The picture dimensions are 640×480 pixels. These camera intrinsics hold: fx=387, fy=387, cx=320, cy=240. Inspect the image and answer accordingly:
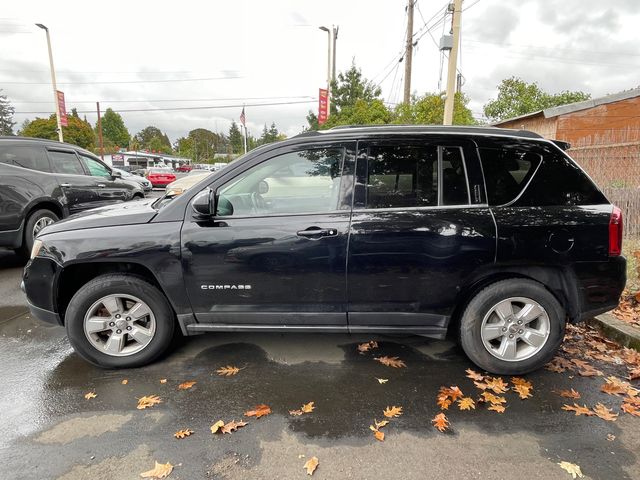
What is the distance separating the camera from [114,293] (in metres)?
3.08

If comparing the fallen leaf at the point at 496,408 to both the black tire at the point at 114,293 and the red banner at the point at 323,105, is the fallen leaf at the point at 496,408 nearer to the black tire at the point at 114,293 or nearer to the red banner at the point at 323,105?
the black tire at the point at 114,293

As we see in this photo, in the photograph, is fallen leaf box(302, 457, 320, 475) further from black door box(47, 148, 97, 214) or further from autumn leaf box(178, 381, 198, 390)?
black door box(47, 148, 97, 214)

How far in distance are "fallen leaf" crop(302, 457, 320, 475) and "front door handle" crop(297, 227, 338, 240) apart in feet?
4.74

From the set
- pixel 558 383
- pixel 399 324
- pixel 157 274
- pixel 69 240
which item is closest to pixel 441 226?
pixel 399 324

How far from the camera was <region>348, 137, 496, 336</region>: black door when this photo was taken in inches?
113

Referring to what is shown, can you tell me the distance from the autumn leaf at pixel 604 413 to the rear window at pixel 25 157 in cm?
803

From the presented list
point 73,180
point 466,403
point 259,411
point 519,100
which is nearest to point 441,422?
point 466,403

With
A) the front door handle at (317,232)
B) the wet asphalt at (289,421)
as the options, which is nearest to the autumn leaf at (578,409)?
the wet asphalt at (289,421)

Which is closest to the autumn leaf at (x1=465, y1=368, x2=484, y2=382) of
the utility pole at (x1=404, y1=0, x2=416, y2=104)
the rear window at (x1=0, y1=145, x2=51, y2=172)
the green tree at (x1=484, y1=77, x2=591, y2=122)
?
the rear window at (x1=0, y1=145, x2=51, y2=172)

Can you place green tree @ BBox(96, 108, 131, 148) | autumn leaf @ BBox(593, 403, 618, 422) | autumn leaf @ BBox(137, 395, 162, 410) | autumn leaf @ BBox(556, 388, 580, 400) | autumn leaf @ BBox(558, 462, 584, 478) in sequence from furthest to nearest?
green tree @ BBox(96, 108, 131, 148), autumn leaf @ BBox(556, 388, 580, 400), autumn leaf @ BBox(137, 395, 162, 410), autumn leaf @ BBox(593, 403, 618, 422), autumn leaf @ BBox(558, 462, 584, 478)

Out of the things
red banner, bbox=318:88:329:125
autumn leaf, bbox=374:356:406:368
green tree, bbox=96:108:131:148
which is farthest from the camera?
green tree, bbox=96:108:131:148

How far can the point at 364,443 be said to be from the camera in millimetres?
2363

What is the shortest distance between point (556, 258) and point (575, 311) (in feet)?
1.60

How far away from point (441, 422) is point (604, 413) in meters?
1.15
